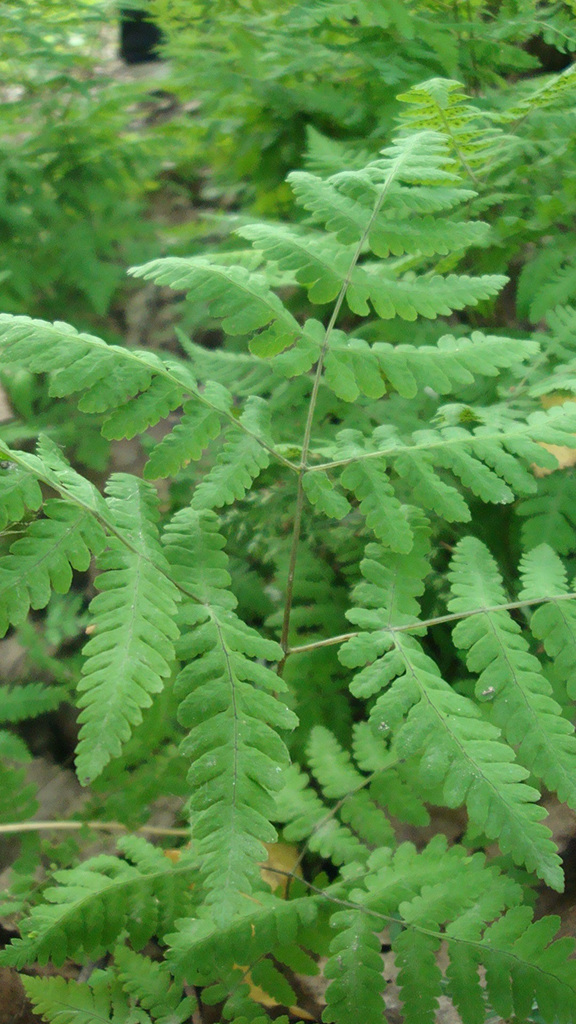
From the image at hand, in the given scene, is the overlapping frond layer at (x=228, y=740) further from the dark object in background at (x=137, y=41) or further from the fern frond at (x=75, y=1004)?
the dark object in background at (x=137, y=41)

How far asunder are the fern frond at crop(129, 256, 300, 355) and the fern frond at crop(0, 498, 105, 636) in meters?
0.48

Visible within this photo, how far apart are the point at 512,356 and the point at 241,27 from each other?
227 cm

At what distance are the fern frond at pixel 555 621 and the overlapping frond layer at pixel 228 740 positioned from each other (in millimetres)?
523

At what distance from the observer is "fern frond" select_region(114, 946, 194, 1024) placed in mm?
1445

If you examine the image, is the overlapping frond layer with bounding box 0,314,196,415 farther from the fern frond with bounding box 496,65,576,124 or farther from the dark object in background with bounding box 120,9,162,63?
the dark object in background with bounding box 120,9,162,63

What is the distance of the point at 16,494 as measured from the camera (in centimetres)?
121

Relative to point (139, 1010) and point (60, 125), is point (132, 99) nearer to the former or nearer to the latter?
point (60, 125)

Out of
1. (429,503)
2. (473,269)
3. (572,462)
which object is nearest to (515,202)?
(473,269)

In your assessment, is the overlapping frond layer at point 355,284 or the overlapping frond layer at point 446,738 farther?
the overlapping frond layer at point 355,284

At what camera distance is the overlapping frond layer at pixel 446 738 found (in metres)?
1.18

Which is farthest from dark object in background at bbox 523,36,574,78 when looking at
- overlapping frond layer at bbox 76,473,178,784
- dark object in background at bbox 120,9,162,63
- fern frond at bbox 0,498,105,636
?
fern frond at bbox 0,498,105,636

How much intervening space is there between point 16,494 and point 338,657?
2.35 ft

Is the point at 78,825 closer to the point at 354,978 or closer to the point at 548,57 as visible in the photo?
the point at 354,978

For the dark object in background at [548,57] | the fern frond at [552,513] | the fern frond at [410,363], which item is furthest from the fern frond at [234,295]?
the dark object in background at [548,57]
